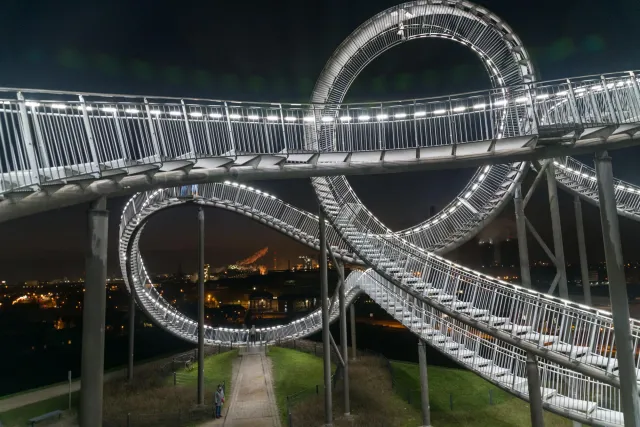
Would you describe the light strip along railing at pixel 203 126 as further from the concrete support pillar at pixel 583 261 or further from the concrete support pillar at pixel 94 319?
the concrete support pillar at pixel 583 261

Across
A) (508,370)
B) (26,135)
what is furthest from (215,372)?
(26,135)

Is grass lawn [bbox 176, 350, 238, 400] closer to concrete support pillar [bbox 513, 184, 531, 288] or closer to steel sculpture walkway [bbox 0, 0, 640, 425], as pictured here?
steel sculpture walkway [bbox 0, 0, 640, 425]

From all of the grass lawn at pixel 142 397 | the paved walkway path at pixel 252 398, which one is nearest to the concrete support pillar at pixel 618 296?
the paved walkway path at pixel 252 398

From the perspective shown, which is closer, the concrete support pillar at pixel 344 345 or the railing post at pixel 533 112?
the railing post at pixel 533 112

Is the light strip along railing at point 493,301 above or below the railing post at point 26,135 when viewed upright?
below

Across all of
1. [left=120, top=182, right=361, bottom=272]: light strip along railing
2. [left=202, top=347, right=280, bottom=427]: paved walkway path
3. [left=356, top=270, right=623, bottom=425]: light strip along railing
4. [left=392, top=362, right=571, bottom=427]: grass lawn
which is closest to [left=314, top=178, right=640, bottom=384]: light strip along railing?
[left=356, top=270, right=623, bottom=425]: light strip along railing

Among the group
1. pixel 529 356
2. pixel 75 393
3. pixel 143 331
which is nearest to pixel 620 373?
pixel 529 356

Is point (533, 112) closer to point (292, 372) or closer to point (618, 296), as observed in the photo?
point (618, 296)
